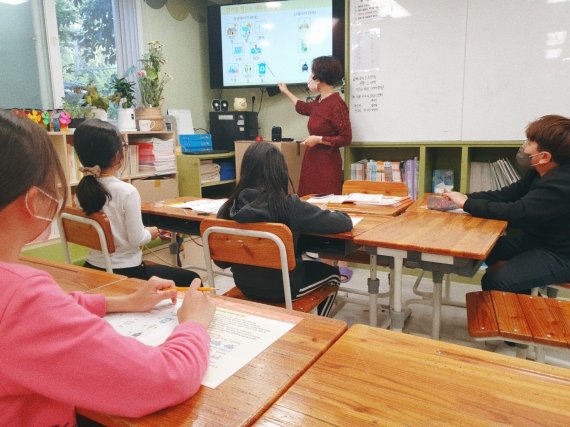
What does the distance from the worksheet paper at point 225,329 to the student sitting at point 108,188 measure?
1061 mm

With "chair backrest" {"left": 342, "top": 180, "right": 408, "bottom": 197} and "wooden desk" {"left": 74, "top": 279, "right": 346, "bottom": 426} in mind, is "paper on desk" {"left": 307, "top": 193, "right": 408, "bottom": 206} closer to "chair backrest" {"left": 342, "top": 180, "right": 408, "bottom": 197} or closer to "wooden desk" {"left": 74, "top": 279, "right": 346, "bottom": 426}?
"chair backrest" {"left": 342, "top": 180, "right": 408, "bottom": 197}

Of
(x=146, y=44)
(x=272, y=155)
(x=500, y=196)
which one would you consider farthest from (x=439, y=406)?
(x=146, y=44)

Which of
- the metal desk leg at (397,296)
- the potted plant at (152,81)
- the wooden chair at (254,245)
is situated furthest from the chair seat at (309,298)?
the potted plant at (152,81)

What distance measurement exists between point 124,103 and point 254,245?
2.33 metres

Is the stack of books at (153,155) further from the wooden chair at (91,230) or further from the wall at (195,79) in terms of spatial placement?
the wooden chair at (91,230)

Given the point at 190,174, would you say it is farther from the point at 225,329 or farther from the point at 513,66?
the point at 225,329

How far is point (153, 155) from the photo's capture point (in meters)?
3.49

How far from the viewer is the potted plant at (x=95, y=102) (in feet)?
10.4

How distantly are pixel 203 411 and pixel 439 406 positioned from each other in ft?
1.08

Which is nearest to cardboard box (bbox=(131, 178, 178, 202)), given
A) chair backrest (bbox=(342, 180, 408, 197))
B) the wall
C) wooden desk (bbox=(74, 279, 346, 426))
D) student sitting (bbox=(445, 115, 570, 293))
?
the wall

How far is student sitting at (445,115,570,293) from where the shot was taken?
1.93m

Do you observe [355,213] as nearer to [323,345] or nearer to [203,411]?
[323,345]

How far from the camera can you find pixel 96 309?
94 cm

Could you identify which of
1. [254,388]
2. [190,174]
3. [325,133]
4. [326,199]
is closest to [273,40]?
[325,133]
